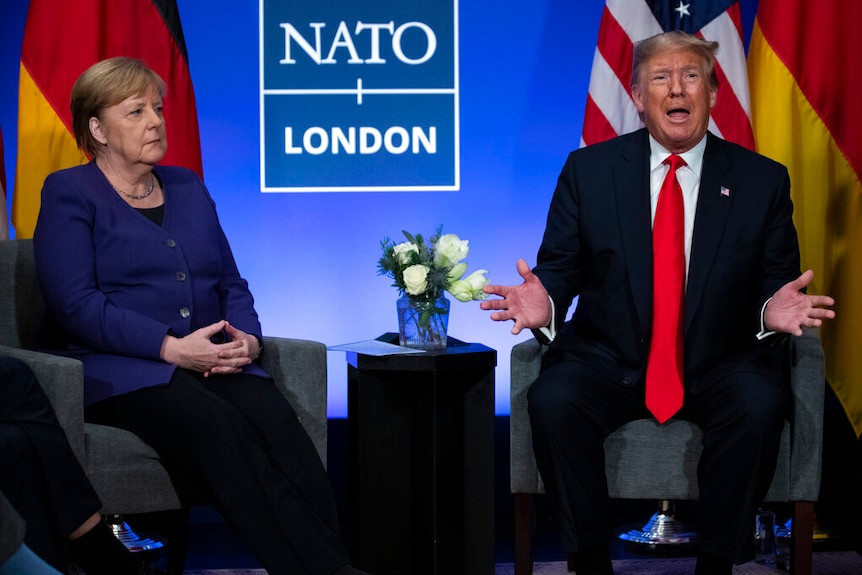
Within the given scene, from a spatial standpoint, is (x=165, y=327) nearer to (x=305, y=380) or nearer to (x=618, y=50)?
(x=305, y=380)

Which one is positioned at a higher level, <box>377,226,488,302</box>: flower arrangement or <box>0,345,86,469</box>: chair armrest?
<box>377,226,488,302</box>: flower arrangement

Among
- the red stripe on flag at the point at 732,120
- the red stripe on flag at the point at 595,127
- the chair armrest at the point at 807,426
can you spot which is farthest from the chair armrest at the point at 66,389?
the red stripe on flag at the point at 732,120

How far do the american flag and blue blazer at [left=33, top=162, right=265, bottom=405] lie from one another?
1463 millimetres

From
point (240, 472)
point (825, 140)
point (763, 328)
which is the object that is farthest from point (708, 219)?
point (240, 472)

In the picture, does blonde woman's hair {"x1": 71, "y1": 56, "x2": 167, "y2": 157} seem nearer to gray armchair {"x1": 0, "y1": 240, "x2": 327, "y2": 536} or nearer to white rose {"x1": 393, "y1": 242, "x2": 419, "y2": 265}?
gray armchair {"x1": 0, "y1": 240, "x2": 327, "y2": 536}

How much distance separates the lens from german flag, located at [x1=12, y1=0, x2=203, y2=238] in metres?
3.79

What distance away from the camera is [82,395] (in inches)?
109

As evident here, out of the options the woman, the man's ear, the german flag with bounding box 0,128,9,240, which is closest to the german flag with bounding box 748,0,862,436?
the woman

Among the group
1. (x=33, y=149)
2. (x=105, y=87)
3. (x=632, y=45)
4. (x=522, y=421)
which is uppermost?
(x=632, y=45)

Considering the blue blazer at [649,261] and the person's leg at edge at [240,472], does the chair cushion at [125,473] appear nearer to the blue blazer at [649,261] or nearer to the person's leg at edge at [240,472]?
the person's leg at edge at [240,472]

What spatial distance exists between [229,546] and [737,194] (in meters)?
2.02

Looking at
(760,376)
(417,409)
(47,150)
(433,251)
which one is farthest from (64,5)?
(760,376)

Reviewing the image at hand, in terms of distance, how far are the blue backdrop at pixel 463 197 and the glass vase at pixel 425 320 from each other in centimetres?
116

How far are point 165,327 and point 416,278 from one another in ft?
2.28
